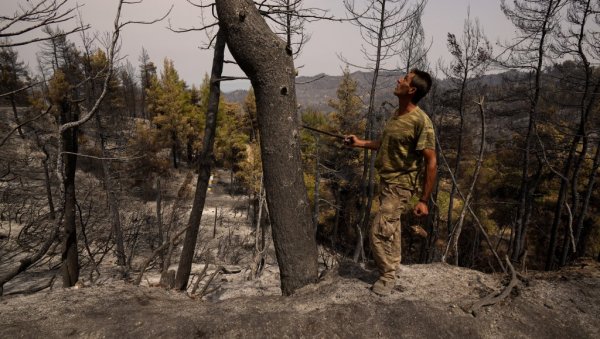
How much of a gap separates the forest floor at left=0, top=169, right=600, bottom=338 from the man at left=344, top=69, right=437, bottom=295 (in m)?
0.28

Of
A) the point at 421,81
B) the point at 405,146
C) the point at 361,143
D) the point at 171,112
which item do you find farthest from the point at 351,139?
the point at 171,112

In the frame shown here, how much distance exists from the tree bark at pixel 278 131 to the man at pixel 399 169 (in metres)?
0.61

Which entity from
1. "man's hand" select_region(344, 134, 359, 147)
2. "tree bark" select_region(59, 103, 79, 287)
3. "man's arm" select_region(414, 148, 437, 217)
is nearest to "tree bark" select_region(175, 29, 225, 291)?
"tree bark" select_region(59, 103, 79, 287)

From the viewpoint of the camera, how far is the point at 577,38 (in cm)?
1009

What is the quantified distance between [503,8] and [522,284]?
12357 millimetres

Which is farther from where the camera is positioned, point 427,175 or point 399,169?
point 399,169

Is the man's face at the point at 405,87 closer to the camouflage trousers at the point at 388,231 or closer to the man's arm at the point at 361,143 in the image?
the man's arm at the point at 361,143

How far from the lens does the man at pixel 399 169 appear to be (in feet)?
8.80

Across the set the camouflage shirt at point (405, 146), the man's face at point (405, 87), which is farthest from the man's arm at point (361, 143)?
the man's face at point (405, 87)

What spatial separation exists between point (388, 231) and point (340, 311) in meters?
0.78

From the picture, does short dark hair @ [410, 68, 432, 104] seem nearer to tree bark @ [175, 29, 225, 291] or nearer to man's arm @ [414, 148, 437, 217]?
man's arm @ [414, 148, 437, 217]

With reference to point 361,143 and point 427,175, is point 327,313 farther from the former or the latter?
point 361,143

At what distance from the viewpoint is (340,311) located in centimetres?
237

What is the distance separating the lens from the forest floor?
217 centimetres
